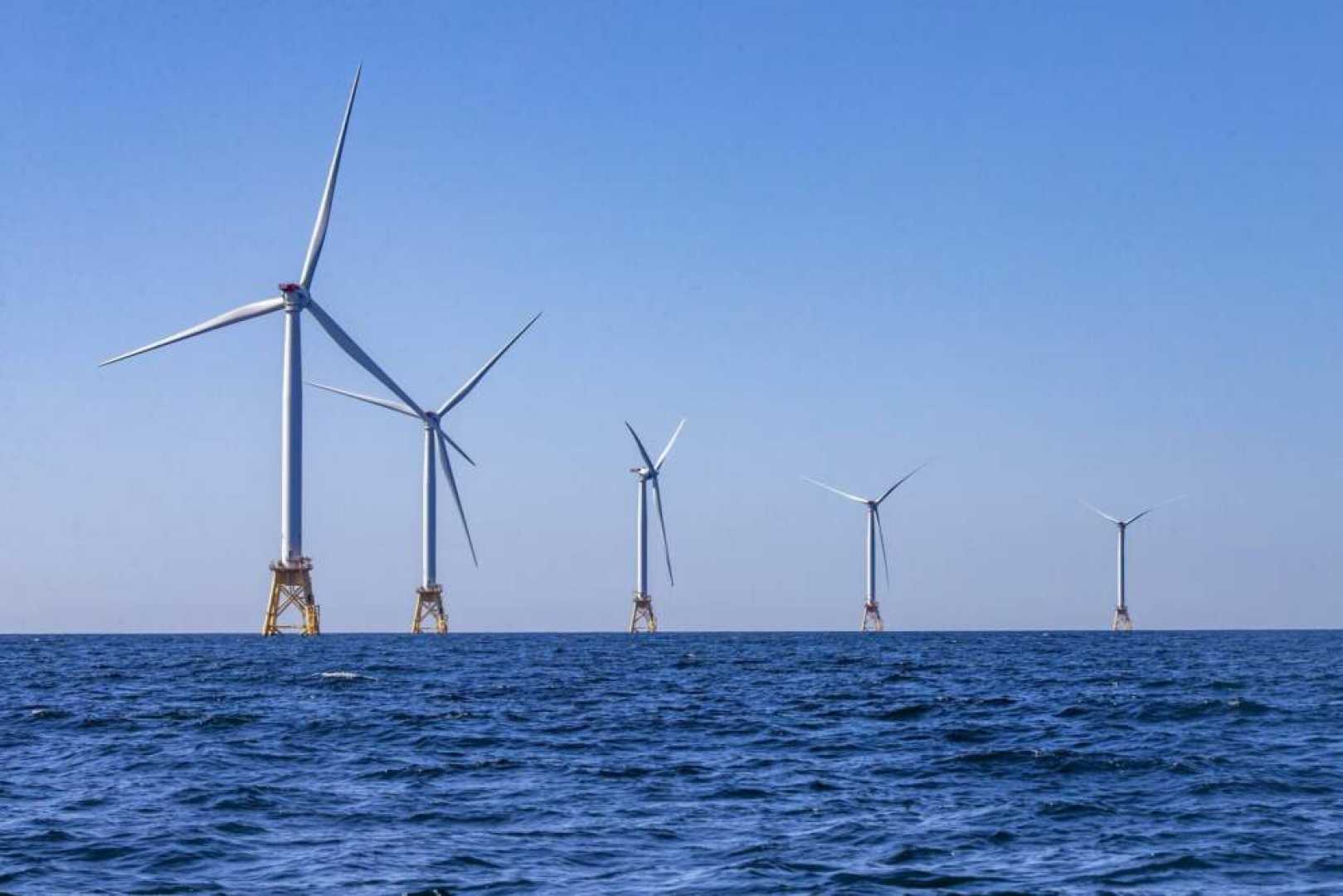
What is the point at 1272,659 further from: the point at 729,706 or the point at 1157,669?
the point at 729,706

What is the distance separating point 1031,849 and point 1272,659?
293 feet

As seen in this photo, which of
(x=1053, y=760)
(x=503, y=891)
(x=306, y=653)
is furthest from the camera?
(x=306, y=653)

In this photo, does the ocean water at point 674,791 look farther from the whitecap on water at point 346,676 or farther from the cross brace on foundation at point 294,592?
the cross brace on foundation at point 294,592

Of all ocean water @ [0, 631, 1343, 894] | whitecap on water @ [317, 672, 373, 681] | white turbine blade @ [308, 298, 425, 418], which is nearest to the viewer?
ocean water @ [0, 631, 1343, 894]

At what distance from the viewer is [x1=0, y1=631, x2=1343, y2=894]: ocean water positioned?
22047mm

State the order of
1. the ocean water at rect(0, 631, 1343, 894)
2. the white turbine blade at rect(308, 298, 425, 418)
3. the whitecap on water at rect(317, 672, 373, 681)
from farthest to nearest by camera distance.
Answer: the white turbine blade at rect(308, 298, 425, 418) → the whitecap on water at rect(317, 672, 373, 681) → the ocean water at rect(0, 631, 1343, 894)

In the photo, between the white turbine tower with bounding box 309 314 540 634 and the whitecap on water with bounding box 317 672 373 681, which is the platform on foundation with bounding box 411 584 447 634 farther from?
the whitecap on water with bounding box 317 672 373 681

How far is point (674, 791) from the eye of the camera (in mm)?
30062

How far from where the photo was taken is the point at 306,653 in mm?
108188

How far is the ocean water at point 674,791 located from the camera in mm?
22047

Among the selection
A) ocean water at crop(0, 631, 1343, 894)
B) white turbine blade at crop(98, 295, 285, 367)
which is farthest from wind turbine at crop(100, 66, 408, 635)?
ocean water at crop(0, 631, 1343, 894)

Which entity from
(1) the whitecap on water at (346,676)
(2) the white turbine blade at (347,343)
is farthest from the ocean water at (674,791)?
(2) the white turbine blade at (347,343)

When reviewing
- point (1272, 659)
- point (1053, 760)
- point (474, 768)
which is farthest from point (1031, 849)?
point (1272, 659)

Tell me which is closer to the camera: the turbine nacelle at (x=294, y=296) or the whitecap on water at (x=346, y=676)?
the whitecap on water at (x=346, y=676)
